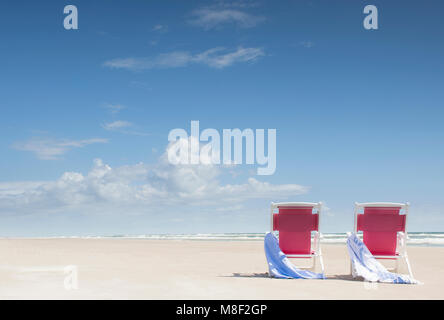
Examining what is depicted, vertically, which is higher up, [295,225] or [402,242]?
[295,225]

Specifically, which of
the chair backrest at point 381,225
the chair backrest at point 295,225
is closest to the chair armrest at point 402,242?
the chair backrest at point 381,225

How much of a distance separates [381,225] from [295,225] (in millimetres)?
1392

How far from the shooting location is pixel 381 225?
789 centimetres

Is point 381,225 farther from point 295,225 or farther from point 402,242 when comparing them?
point 295,225

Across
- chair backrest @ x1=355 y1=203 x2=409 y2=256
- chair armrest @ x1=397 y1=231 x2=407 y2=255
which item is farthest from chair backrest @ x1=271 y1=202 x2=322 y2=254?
chair armrest @ x1=397 y1=231 x2=407 y2=255

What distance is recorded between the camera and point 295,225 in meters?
7.92

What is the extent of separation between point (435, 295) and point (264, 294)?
82.8 inches

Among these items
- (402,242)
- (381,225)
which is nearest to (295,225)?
(381,225)

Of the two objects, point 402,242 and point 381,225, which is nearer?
point 402,242

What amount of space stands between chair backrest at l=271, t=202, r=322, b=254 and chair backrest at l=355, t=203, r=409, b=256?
0.75 m

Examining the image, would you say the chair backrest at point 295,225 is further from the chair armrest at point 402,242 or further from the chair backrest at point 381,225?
the chair armrest at point 402,242

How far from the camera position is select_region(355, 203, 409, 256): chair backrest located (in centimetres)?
786

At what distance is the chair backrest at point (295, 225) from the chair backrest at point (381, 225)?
750mm
